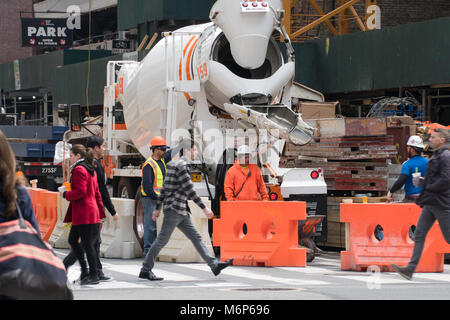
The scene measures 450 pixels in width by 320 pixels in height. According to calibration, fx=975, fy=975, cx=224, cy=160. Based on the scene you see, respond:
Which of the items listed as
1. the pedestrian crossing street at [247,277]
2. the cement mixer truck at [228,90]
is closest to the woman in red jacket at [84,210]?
the pedestrian crossing street at [247,277]

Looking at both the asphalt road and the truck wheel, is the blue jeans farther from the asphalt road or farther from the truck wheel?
the truck wheel

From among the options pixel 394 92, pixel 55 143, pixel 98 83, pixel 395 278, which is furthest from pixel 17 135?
pixel 395 278

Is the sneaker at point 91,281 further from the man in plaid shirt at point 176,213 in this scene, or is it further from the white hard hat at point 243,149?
the white hard hat at point 243,149

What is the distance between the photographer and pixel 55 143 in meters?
30.0

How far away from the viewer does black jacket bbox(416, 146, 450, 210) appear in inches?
460

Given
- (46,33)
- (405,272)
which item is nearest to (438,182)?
(405,272)

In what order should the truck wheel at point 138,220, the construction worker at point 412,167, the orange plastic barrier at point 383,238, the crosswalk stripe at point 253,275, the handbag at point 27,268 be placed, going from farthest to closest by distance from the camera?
1. the truck wheel at point 138,220
2. the orange plastic barrier at point 383,238
3. the construction worker at point 412,167
4. the crosswalk stripe at point 253,275
5. the handbag at point 27,268

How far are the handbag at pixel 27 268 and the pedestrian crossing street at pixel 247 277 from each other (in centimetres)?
543

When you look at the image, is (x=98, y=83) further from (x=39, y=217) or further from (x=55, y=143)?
(x=39, y=217)

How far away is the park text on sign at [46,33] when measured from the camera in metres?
51.8

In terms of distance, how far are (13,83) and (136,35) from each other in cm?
1500

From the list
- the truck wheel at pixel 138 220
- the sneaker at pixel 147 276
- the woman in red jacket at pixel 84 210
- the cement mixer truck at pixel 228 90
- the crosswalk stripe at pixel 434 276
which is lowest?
the crosswalk stripe at pixel 434 276

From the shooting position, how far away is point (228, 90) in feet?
49.3

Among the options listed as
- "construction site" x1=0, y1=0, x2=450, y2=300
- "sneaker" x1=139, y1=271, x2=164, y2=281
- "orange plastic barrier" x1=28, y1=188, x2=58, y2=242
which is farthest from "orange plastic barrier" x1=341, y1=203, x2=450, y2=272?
"orange plastic barrier" x1=28, y1=188, x2=58, y2=242
